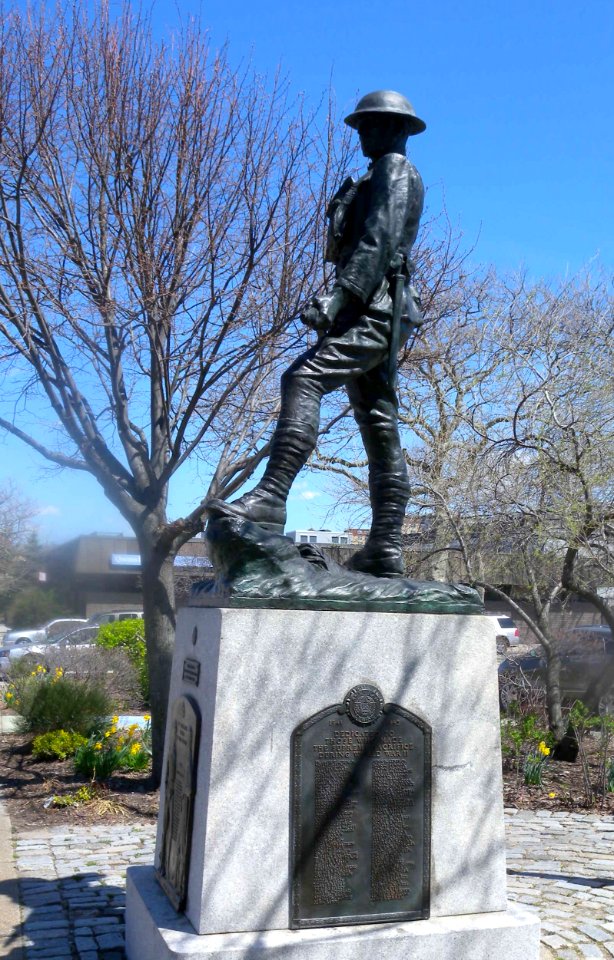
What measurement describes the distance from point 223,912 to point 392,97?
3955mm

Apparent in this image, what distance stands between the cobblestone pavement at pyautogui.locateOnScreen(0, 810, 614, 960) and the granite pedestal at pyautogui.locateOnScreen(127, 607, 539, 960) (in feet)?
2.81

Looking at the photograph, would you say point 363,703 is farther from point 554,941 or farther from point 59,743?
point 59,743

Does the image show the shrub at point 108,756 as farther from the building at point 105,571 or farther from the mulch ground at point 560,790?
the building at point 105,571

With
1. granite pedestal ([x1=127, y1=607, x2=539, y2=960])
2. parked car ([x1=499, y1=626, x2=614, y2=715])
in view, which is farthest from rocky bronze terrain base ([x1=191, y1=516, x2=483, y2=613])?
parked car ([x1=499, y1=626, x2=614, y2=715])

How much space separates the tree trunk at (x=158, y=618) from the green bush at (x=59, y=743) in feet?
5.22

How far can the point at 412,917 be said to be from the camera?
4.22 metres

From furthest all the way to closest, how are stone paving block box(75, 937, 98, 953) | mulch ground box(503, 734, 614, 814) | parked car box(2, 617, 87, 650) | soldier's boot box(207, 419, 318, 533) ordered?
parked car box(2, 617, 87, 650), mulch ground box(503, 734, 614, 814), stone paving block box(75, 937, 98, 953), soldier's boot box(207, 419, 318, 533)

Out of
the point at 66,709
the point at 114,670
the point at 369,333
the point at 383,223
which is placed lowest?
the point at 66,709

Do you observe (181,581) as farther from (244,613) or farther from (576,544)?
(244,613)

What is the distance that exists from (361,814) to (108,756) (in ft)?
19.1

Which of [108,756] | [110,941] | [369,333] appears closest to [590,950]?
Answer: [110,941]

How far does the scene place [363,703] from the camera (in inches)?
167

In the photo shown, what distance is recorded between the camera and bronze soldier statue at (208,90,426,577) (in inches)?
182

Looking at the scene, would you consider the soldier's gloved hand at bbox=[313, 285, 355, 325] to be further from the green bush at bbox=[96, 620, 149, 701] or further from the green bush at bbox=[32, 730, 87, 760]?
the green bush at bbox=[96, 620, 149, 701]
